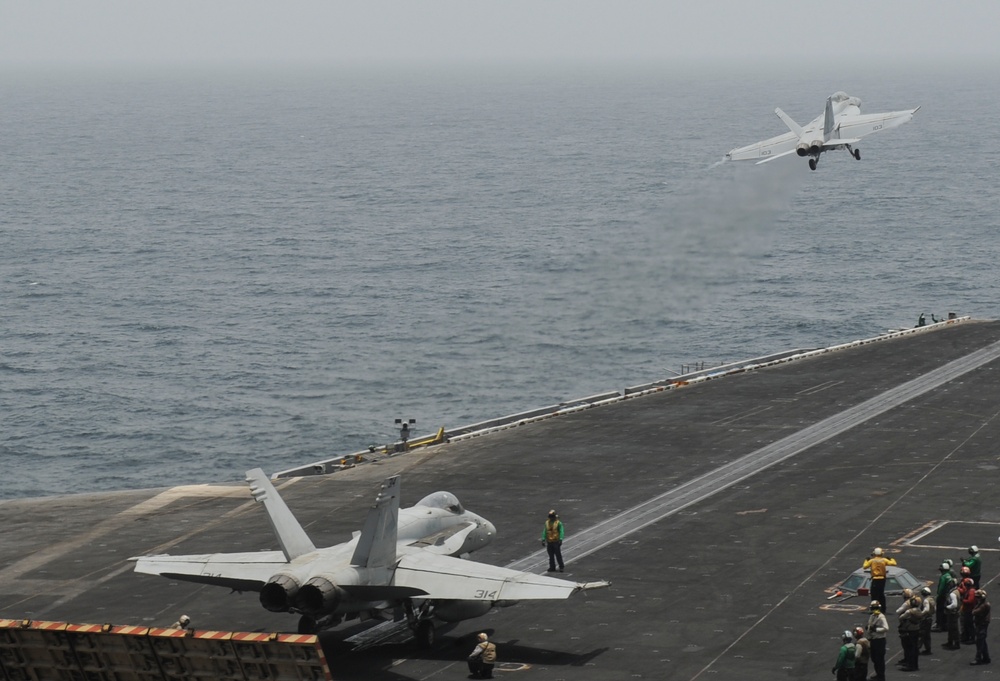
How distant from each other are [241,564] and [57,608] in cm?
854

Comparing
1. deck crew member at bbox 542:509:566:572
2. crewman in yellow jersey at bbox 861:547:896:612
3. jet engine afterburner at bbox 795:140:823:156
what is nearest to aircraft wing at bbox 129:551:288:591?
deck crew member at bbox 542:509:566:572

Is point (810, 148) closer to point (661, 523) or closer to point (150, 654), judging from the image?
point (661, 523)

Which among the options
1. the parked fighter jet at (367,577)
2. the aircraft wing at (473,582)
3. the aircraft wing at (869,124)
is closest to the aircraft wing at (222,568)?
the parked fighter jet at (367,577)

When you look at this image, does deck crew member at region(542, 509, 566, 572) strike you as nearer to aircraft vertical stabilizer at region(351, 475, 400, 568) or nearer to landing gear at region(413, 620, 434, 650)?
landing gear at region(413, 620, 434, 650)

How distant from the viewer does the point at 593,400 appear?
77.7 metres

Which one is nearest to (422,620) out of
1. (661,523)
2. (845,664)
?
(845,664)

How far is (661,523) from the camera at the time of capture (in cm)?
4966

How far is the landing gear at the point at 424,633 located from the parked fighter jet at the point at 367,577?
0.03 metres

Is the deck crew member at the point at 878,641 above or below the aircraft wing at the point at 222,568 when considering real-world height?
below

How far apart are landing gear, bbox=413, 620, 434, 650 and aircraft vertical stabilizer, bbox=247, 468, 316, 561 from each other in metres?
3.38

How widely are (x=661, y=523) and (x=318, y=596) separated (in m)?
17.9

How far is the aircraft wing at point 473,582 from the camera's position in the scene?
35.0m

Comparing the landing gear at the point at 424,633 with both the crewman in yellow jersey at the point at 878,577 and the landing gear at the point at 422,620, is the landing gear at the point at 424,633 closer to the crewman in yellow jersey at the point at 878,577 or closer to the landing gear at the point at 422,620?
the landing gear at the point at 422,620

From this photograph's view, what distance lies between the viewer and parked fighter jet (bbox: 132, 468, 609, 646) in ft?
114
